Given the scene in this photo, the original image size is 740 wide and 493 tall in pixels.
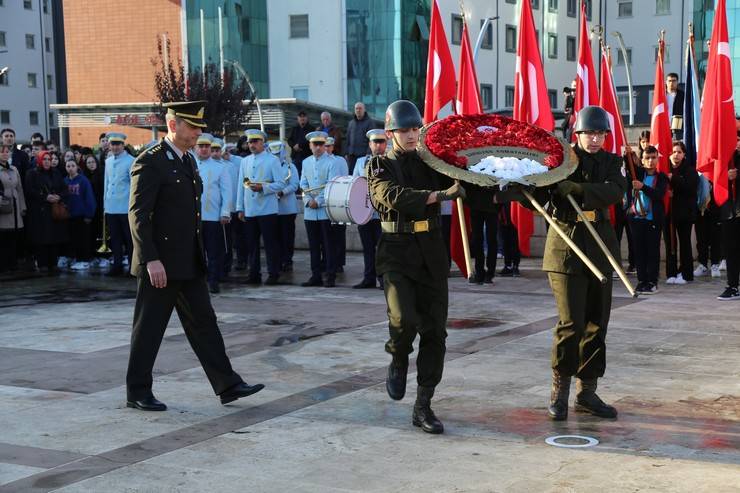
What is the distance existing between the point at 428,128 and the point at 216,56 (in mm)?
55256

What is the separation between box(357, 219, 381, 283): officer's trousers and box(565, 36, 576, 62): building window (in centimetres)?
5958

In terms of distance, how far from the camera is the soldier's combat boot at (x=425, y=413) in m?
6.42

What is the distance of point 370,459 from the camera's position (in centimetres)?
584

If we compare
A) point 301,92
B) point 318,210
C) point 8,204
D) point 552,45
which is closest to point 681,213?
point 318,210

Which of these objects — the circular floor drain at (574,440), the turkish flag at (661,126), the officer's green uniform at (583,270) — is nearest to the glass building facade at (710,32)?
the turkish flag at (661,126)

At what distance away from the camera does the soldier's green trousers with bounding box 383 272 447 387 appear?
21.4ft

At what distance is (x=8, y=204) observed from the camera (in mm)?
16781

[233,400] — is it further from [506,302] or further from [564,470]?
[506,302]

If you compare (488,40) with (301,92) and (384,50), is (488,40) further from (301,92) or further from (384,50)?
(301,92)

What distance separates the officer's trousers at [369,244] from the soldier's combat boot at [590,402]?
7107mm

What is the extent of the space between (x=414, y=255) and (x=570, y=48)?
6794 centimetres

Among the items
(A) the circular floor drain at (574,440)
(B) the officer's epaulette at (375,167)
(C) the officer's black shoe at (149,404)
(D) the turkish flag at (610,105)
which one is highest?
(D) the turkish flag at (610,105)

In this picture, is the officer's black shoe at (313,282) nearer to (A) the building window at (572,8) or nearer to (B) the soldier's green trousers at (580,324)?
(B) the soldier's green trousers at (580,324)

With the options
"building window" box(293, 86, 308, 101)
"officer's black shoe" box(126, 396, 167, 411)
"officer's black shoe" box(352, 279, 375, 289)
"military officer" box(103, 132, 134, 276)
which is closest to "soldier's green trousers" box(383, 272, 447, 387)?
"officer's black shoe" box(126, 396, 167, 411)
